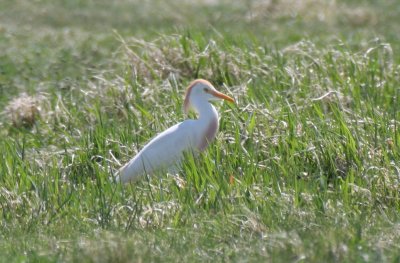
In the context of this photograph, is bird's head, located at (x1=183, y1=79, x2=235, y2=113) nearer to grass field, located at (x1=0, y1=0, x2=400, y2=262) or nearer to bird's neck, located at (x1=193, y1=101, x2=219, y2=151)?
bird's neck, located at (x1=193, y1=101, x2=219, y2=151)

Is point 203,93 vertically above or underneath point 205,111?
above

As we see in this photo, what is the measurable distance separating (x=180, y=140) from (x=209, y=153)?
0.31 m

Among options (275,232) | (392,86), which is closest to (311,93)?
(392,86)

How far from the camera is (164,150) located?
8258 mm

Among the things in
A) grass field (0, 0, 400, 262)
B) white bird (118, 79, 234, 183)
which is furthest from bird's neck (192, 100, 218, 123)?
grass field (0, 0, 400, 262)

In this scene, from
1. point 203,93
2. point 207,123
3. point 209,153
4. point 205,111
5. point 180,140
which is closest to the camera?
point 209,153

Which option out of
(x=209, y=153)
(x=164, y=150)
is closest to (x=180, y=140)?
(x=164, y=150)

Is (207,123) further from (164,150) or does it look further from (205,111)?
(164,150)

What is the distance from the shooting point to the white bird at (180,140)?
320 inches

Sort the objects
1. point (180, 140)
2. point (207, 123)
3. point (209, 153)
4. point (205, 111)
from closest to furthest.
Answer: point (209, 153) < point (180, 140) < point (207, 123) < point (205, 111)

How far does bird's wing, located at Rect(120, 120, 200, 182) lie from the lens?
8094 millimetres

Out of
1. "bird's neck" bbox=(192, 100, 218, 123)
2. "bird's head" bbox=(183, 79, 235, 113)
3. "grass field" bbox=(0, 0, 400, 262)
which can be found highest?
"bird's head" bbox=(183, 79, 235, 113)

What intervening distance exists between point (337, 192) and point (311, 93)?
2.70m

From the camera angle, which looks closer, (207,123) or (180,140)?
(180,140)
